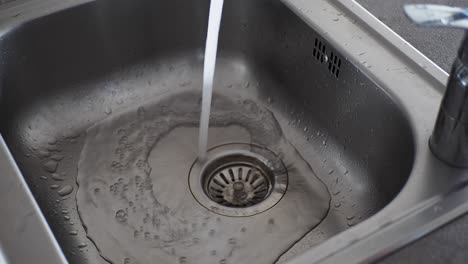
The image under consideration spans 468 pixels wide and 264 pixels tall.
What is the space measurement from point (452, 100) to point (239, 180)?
15.0 inches

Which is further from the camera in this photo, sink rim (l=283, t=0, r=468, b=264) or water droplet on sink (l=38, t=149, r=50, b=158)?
water droplet on sink (l=38, t=149, r=50, b=158)

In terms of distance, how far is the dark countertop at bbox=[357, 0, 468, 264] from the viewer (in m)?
0.48

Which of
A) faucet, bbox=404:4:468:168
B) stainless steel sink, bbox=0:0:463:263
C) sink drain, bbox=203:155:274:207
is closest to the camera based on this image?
faucet, bbox=404:4:468:168

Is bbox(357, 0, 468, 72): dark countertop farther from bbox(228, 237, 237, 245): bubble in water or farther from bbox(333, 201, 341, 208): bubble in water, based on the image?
bbox(228, 237, 237, 245): bubble in water

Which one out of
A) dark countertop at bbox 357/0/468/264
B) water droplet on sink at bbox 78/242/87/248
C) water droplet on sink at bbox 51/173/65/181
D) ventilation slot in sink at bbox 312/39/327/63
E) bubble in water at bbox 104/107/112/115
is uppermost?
bubble in water at bbox 104/107/112/115

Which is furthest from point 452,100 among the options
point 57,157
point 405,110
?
point 57,157

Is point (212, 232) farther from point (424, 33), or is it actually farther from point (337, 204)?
point (424, 33)

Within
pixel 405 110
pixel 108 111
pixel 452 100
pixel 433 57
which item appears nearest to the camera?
pixel 452 100

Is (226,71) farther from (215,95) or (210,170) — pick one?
(210,170)

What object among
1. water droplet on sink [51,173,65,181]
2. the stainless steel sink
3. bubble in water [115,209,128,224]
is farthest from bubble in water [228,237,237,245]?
water droplet on sink [51,173,65,181]

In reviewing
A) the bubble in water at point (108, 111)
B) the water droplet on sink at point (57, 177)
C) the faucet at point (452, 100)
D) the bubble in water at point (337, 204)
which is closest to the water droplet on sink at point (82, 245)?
the water droplet on sink at point (57, 177)

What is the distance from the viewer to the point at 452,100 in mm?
524

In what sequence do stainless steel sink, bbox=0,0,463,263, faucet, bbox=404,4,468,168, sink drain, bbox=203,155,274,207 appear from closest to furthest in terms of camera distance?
faucet, bbox=404,4,468,168 → stainless steel sink, bbox=0,0,463,263 → sink drain, bbox=203,155,274,207

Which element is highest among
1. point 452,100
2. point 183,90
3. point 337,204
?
point 183,90
